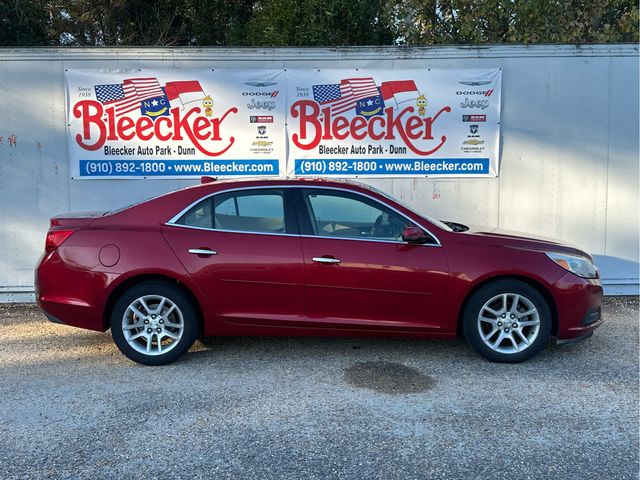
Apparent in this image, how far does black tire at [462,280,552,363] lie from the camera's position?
16.3 ft

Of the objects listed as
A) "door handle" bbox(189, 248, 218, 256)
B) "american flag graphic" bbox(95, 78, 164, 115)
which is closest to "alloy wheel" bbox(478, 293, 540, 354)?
"door handle" bbox(189, 248, 218, 256)

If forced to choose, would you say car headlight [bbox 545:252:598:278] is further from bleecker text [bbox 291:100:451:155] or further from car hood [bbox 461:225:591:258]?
bleecker text [bbox 291:100:451:155]

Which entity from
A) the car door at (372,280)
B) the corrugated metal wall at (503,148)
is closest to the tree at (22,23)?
the corrugated metal wall at (503,148)

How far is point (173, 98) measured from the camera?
24.1 feet

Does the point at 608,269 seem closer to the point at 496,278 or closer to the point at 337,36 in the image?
the point at 496,278

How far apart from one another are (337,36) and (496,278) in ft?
24.5

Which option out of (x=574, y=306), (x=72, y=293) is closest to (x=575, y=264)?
(x=574, y=306)

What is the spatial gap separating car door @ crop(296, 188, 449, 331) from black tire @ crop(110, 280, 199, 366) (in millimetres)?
1014

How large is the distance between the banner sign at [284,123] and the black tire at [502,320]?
2.85 meters

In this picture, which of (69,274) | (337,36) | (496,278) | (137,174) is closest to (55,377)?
(69,274)

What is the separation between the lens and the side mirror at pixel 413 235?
4.95 m

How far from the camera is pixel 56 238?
5.00 m

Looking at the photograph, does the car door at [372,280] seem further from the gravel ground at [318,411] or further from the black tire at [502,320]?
the gravel ground at [318,411]

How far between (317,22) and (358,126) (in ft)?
14.0
